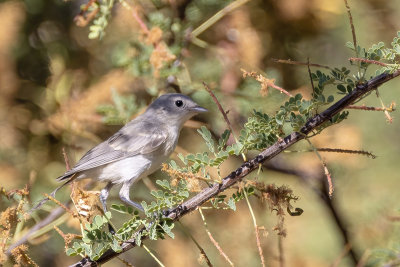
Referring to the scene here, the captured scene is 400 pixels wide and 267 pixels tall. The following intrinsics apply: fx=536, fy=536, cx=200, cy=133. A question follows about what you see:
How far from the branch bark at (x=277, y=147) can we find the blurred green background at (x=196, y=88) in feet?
3.52

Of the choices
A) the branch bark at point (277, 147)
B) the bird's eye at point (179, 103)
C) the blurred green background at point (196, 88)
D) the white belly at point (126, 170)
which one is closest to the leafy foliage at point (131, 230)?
the branch bark at point (277, 147)

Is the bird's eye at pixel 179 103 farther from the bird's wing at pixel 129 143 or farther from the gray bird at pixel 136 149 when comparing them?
the bird's wing at pixel 129 143

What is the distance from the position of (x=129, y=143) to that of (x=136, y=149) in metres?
0.07

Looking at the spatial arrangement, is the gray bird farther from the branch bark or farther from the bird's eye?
the branch bark

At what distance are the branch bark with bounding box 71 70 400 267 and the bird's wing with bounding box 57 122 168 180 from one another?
126cm

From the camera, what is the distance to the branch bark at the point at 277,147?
1361 mm

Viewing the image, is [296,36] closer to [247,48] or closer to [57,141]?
[247,48]

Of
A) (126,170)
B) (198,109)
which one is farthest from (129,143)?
(198,109)

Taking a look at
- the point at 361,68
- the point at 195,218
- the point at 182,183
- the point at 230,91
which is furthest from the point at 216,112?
the point at 361,68

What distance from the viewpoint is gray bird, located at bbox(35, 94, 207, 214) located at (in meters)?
2.85

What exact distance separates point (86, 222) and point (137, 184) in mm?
1484

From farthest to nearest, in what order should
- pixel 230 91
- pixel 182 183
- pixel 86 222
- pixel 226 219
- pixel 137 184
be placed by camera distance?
pixel 137 184 < pixel 226 219 < pixel 230 91 < pixel 86 222 < pixel 182 183

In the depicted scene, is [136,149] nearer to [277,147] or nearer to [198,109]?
[198,109]

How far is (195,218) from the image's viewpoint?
2.82m
